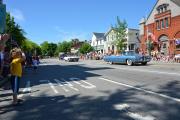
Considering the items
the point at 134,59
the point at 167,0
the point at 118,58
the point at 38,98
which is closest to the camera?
the point at 38,98

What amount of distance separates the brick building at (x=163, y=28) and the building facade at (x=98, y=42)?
3470cm

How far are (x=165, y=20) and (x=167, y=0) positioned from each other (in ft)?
11.1

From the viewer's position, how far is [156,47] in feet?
195

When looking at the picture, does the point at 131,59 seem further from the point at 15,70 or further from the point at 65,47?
the point at 65,47

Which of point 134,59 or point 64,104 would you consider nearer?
point 64,104

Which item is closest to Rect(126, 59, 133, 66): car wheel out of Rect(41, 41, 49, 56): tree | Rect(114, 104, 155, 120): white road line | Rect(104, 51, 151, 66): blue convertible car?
Rect(104, 51, 151, 66): blue convertible car

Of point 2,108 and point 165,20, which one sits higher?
point 165,20

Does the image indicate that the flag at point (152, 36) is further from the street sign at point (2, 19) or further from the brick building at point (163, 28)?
the street sign at point (2, 19)

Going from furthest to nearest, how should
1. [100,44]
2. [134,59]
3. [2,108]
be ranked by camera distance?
[100,44]
[134,59]
[2,108]

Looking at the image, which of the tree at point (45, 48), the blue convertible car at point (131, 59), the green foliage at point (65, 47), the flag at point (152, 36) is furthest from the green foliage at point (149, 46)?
the tree at point (45, 48)

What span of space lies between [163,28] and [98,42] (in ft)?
150

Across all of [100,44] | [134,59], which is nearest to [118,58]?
[134,59]

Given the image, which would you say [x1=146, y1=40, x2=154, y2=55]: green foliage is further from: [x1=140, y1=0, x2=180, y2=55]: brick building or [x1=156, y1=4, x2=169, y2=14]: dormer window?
[x1=156, y1=4, x2=169, y2=14]: dormer window

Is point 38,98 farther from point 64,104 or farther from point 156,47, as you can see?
point 156,47
